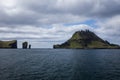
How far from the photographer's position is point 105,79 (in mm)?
49656

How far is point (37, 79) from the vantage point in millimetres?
48875

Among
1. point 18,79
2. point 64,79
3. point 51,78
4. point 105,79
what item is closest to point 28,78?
point 18,79

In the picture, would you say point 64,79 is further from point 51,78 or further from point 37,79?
point 37,79

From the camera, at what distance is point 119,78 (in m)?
50.9

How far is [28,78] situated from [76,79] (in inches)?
535

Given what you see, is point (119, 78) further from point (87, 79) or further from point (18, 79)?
point (18, 79)

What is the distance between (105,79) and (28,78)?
2169 cm

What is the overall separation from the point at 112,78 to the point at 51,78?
17538 mm

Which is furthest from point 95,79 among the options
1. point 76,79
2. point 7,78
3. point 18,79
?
point 7,78

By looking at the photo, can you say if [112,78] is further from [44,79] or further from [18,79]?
[18,79]

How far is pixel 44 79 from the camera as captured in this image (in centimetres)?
4925

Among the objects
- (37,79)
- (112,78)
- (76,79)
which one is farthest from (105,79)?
(37,79)

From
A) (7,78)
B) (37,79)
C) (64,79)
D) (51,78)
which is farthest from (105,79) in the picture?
(7,78)

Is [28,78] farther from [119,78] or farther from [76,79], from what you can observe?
[119,78]
